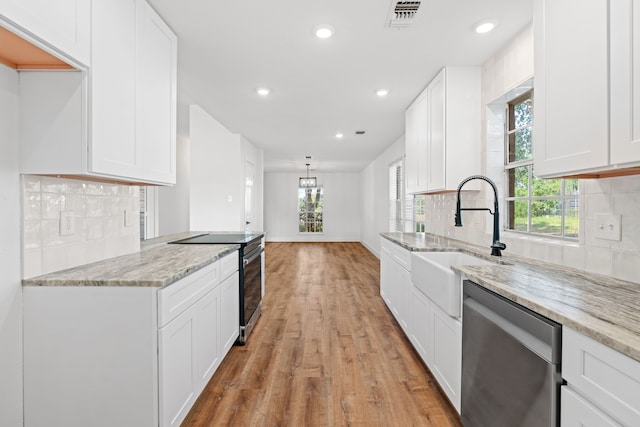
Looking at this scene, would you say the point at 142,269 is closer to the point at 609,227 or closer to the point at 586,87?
the point at 586,87

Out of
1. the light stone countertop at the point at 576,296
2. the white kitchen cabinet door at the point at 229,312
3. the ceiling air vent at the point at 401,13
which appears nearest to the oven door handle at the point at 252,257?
the white kitchen cabinet door at the point at 229,312

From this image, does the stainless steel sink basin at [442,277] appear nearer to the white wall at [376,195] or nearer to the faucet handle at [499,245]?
the faucet handle at [499,245]

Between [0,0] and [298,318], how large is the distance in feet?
10.2

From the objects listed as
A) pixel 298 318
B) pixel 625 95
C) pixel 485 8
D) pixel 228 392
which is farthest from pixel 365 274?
pixel 625 95

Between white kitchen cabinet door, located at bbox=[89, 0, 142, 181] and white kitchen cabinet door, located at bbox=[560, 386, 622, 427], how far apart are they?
2024mm

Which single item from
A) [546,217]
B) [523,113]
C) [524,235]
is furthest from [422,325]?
[523,113]

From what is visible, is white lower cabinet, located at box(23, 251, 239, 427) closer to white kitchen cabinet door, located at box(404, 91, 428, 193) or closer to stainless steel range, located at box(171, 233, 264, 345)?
stainless steel range, located at box(171, 233, 264, 345)

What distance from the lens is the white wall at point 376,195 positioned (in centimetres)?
659

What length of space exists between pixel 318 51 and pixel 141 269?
2.05 m

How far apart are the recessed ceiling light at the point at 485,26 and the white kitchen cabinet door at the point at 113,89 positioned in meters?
2.20

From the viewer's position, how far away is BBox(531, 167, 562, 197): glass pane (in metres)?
2.07

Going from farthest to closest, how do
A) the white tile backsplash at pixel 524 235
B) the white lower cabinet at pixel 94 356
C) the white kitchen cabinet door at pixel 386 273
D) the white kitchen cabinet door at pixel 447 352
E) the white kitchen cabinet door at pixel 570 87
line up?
the white kitchen cabinet door at pixel 386 273 < the white kitchen cabinet door at pixel 447 352 < the white tile backsplash at pixel 524 235 < the white lower cabinet at pixel 94 356 < the white kitchen cabinet door at pixel 570 87

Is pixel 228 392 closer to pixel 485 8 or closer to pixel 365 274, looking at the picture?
pixel 485 8

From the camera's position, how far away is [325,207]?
10.9m
